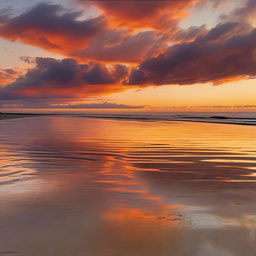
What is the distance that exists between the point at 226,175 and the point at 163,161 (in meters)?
2.49

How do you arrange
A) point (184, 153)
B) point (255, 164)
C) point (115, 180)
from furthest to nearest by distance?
1. point (184, 153)
2. point (255, 164)
3. point (115, 180)

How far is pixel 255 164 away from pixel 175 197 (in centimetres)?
463

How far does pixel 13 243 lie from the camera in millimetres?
3584

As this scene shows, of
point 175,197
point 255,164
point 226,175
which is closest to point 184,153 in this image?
point 255,164

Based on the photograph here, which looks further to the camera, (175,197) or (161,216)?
(175,197)

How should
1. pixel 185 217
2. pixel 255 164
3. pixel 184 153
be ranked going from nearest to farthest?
pixel 185 217, pixel 255 164, pixel 184 153

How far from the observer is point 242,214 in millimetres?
4613

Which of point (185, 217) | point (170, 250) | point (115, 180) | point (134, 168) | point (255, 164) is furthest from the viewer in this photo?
point (255, 164)

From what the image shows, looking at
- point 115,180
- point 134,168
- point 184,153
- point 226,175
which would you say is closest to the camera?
point 115,180

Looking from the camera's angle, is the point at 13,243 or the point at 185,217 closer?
the point at 13,243

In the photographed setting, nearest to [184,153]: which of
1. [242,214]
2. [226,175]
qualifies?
[226,175]

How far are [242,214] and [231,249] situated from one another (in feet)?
4.15

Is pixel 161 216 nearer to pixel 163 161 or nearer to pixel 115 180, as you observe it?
pixel 115 180

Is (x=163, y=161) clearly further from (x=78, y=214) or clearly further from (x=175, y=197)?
(x=78, y=214)
